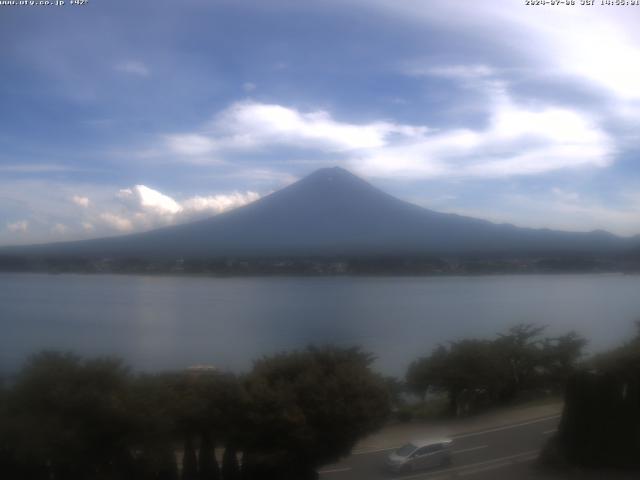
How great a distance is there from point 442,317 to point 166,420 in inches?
171

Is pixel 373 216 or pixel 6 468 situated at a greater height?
pixel 373 216

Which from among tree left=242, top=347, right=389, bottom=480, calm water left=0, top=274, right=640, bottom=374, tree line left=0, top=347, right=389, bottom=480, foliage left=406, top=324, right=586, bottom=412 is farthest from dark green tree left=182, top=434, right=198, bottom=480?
foliage left=406, top=324, right=586, bottom=412

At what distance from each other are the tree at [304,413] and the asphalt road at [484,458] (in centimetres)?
22

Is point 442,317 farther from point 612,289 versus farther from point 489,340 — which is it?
Answer: point 612,289

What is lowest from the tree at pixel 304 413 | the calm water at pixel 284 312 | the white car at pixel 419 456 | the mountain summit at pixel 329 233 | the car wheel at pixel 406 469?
the car wheel at pixel 406 469

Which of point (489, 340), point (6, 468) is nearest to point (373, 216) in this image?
point (489, 340)

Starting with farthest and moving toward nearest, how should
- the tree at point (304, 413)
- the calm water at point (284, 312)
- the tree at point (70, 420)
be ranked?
the calm water at point (284, 312), the tree at point (304, 413), the tree at point (70, 420)

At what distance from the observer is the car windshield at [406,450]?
5673 mm

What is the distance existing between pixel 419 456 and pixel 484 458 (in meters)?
0.74

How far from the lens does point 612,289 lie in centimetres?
875

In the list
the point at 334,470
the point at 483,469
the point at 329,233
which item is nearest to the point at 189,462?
the point at 334,470

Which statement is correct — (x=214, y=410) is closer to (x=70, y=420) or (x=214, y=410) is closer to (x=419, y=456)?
(x=70, y=420)

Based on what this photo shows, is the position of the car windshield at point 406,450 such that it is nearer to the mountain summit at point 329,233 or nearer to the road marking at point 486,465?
the road marking at point 486,465

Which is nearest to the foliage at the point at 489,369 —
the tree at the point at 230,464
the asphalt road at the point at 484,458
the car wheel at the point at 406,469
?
the asphalt road at the point at 484,458
